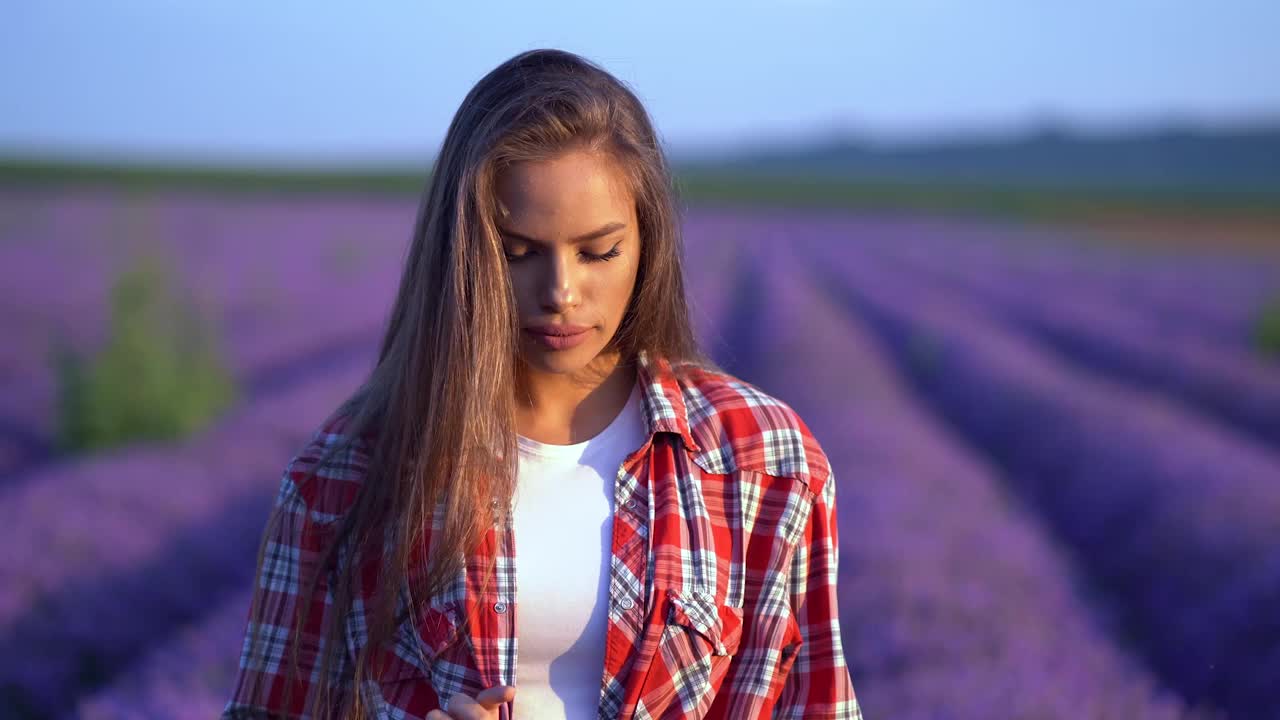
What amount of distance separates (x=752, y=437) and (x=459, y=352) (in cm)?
40

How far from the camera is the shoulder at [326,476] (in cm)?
153

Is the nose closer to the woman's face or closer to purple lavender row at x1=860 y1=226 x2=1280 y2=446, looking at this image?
the woman's face

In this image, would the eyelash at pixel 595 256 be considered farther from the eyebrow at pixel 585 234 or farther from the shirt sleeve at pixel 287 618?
the shirt sleeve at pixel 287 618

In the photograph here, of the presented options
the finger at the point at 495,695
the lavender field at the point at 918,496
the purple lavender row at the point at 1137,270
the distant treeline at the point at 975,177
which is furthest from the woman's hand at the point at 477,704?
the distant treeline at the point at 975,177

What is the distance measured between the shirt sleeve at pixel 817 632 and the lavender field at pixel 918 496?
1.81 feet

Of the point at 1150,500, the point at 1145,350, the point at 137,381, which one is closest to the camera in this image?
the point at 1150,500

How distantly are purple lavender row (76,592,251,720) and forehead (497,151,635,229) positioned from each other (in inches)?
71.4

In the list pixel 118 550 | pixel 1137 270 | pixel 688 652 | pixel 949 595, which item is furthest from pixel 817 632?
pixel 1137 270

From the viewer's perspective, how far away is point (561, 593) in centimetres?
148

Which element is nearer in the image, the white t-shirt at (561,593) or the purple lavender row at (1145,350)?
the white t-shirt at (561,593)

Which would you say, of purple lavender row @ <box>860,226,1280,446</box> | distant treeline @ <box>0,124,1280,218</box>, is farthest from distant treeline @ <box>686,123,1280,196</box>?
purple lavender row @ <box>860,226,1280,446</box>

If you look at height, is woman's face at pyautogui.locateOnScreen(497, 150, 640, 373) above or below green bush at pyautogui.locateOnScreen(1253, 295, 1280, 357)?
above

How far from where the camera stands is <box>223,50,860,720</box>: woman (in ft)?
4.76

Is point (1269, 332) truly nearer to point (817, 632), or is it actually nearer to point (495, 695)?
point (817, 632)
